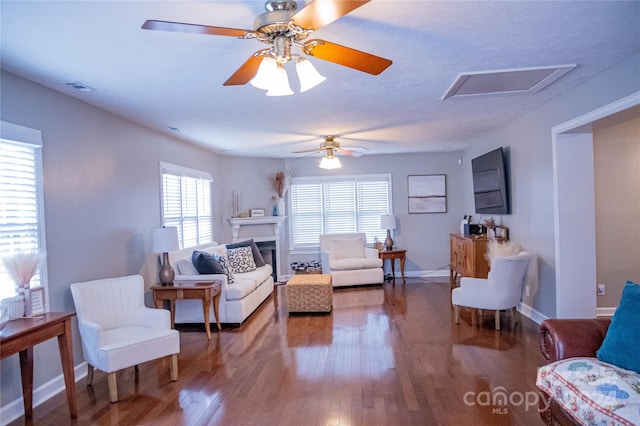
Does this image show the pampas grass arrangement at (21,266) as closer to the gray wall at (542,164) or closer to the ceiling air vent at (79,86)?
the ceiling air vent at (79,86)

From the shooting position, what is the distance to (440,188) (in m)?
8.04

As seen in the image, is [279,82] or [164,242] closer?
[279,82]

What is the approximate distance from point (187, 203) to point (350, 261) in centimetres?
305

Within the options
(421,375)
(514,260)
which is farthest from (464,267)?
(421,375)

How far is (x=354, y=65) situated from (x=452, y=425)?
238 centimetres

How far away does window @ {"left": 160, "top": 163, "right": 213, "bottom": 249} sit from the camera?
5453 millimetres

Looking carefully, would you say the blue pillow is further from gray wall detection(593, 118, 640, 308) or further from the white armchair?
the white armchair

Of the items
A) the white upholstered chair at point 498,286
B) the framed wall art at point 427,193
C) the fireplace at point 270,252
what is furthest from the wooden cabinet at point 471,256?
the fireplace at point 270,252

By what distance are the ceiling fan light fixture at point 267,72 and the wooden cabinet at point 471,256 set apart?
14.1ft

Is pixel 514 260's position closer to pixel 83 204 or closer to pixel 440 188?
pixel 440 188

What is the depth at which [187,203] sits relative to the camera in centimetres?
605

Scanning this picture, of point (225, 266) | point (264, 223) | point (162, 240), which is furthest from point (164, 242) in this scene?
point (264, 223)

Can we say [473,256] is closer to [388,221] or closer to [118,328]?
[388,221]

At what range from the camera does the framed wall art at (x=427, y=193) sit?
8.03 m
